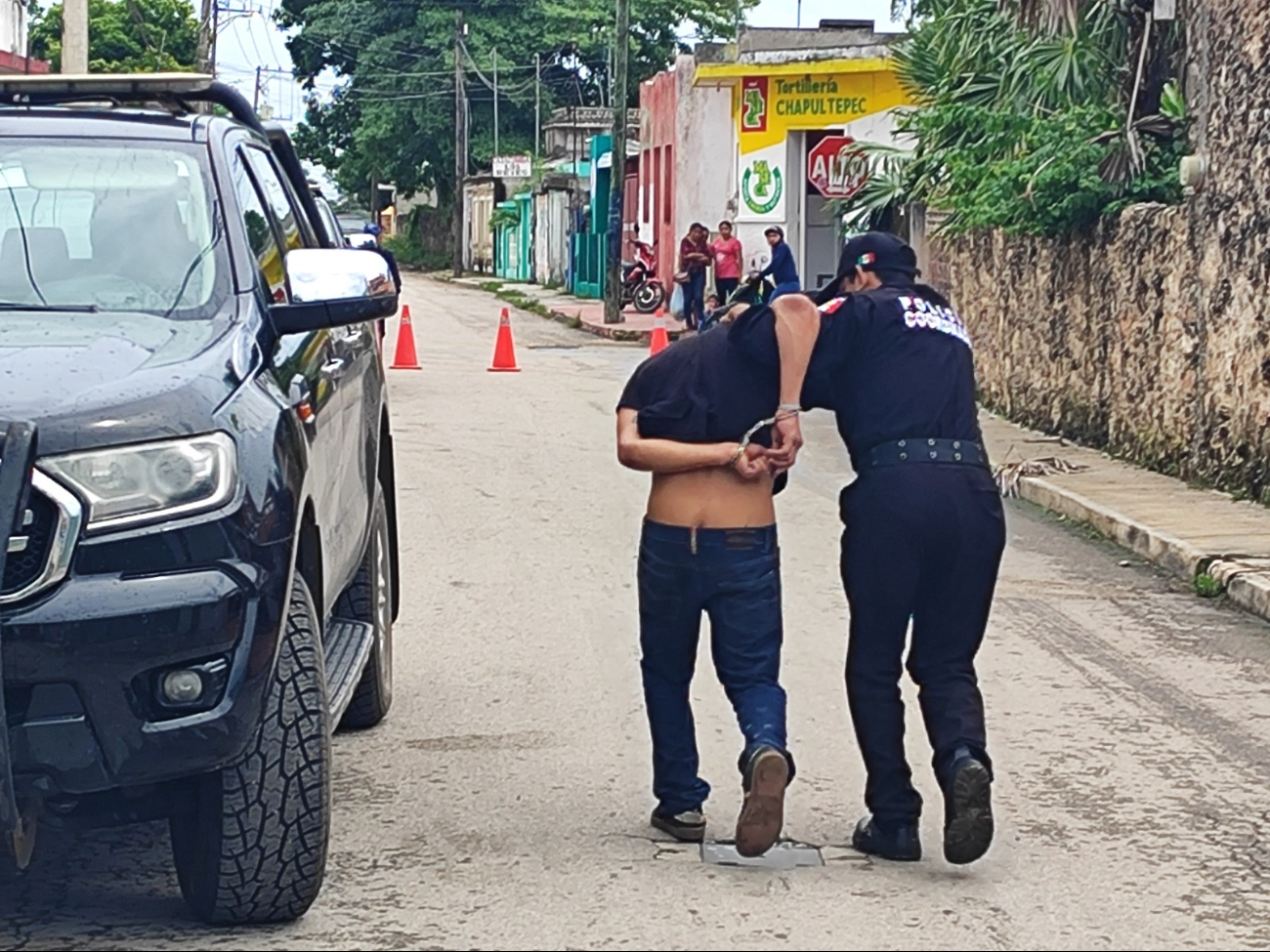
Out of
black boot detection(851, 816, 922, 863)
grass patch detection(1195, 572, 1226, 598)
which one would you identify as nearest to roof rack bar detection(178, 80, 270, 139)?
black boot detection(851, 816, 922, 863)

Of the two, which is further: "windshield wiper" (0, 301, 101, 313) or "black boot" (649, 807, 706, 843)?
"black boot" (649, 807, 706, 843)

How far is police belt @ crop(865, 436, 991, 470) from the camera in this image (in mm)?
5504

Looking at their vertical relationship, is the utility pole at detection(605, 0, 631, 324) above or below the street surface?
above

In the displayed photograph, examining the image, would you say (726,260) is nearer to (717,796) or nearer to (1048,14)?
(1048,14)

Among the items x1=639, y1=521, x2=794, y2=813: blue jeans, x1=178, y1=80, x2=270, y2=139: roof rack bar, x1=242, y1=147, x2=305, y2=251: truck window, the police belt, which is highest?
x1=178, y1=80, x2=270, y2=139: roof rack bar

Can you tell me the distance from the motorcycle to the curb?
76.9 feet

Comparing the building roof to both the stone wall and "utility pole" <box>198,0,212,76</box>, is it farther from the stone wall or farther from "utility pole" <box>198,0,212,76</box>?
the stone wall

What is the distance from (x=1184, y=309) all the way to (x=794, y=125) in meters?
22.5

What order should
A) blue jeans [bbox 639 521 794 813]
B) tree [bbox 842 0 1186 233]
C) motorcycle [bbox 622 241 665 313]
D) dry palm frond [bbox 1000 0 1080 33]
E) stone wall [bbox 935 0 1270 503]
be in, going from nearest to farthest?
blue jeans [bbox 639 521 794 813] → stone wall [bbox 935 0 1270 503] → tree [bbox 842 0 1186 233] → dry palm frond [bbox 1000 0 1080 33] → motorcycle [bbox 622 241 665 313]

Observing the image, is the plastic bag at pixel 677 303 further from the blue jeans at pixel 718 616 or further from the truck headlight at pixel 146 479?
the truck headlight at pixel 146 479

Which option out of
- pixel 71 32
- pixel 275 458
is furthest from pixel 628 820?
pixel 71 32

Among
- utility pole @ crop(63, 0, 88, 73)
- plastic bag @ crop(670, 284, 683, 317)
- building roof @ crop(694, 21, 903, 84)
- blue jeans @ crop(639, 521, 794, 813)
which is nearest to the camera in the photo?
blue jeans @ crop(639, 521, 794, 813)

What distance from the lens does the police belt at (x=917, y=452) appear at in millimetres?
5504

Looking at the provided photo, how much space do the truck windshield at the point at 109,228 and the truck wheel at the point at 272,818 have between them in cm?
101
